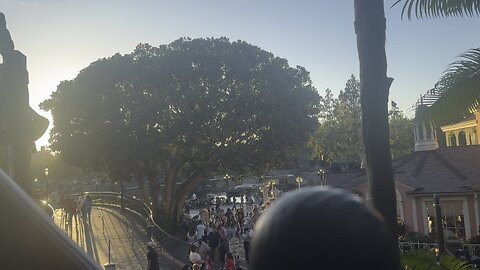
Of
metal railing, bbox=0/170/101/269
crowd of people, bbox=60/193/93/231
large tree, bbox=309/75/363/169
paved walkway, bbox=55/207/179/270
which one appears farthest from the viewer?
large tree, bbox=309/75/363/169

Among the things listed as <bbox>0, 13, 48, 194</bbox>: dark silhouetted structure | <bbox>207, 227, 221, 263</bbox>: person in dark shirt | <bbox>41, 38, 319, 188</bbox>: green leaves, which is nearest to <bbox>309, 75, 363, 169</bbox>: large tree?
<bbox>41, 38, 319, 188</bbox>: green leaves

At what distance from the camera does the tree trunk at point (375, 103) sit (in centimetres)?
653

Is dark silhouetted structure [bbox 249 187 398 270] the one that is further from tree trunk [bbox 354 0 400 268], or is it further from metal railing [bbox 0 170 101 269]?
tree trunk [bbox 354 0 400 268]

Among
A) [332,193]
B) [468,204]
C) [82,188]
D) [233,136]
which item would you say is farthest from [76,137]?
[82,188]

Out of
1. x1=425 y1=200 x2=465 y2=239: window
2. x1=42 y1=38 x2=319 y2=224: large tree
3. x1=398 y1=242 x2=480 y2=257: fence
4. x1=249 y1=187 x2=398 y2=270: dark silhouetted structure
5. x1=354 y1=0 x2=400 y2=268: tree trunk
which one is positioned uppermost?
x1=42 y1=38 x2=319 y2=224: large tree

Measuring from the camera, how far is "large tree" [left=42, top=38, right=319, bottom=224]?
107 ft

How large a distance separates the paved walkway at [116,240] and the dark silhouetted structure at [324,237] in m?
17.7

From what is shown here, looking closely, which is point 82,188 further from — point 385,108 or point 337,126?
point 385,108

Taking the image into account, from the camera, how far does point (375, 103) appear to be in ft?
21.6

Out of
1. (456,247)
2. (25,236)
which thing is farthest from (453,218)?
(25,236)

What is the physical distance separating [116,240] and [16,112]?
20094 mm

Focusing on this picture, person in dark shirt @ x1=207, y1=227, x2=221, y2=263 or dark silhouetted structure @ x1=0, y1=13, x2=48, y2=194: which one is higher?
dark silhouetted structure @ x1=0, y1=13, x2=48, y2=194

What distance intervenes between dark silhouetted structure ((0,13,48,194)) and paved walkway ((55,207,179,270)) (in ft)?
39.7

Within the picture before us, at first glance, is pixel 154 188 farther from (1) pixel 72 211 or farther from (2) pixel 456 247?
(2) pixel 456 247
